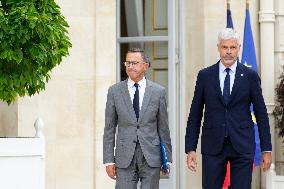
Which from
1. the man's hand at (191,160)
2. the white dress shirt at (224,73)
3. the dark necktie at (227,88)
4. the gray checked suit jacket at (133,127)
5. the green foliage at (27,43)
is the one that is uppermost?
the green foliage at (27,43)

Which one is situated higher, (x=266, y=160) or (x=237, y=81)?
(x=237, y=81)

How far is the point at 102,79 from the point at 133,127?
4.13 metres

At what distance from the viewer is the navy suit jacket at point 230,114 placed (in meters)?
6.80

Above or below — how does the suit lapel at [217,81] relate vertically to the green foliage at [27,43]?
below

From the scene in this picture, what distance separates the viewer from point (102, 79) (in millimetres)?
11086

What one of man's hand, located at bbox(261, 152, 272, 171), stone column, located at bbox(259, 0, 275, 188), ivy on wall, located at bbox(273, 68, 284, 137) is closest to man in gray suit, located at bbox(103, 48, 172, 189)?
man's hand, located at bbox(261, 152, 272, 171)

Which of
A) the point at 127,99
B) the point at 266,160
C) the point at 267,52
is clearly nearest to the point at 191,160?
the point at 266,160

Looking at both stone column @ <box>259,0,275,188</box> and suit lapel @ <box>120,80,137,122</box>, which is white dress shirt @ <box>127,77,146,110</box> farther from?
stone column @ <box>259,0,275,188</box>

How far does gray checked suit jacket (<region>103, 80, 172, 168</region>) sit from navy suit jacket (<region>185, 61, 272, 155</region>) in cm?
25

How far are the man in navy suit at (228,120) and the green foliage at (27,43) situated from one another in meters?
1.53

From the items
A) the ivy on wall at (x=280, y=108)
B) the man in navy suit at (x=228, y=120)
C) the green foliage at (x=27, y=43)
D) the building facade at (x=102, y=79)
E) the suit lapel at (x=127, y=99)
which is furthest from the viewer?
the building facade at (x=102, y=79)

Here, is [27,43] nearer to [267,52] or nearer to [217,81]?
[217,81]

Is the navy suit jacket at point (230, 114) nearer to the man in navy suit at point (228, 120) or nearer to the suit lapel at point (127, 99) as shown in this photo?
the man in navy suit at point (228, 120)

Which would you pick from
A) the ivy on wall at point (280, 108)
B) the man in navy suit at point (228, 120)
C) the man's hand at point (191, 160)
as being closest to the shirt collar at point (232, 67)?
the man in navy suit at point (228, 120)
